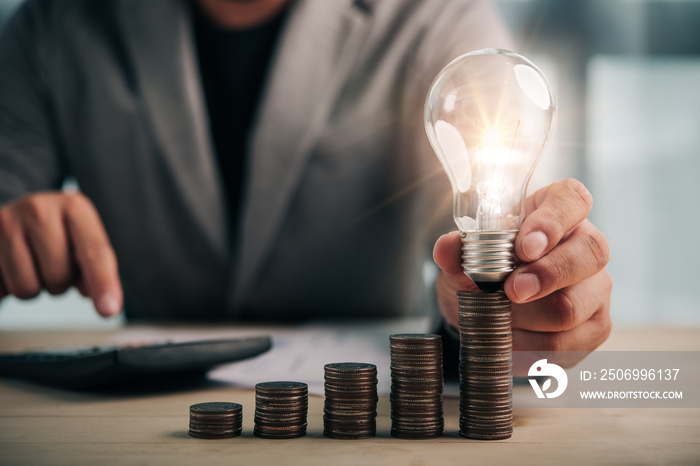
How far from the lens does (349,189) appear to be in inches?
62.4

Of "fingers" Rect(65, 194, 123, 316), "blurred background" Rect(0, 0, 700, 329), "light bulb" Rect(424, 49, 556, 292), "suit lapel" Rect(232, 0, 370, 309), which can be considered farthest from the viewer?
"blurred background" Rect(0, 0, 700, 329)

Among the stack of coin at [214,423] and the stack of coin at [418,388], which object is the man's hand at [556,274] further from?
the stack of coin at [214,423]

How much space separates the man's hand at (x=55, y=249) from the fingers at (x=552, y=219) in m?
0.70

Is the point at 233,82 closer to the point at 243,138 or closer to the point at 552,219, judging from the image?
the point at 243,138

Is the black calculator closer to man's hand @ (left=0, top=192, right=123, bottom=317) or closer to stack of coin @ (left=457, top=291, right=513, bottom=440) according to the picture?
man's hand @ (left=0, top=192, right=123, bottom=317)

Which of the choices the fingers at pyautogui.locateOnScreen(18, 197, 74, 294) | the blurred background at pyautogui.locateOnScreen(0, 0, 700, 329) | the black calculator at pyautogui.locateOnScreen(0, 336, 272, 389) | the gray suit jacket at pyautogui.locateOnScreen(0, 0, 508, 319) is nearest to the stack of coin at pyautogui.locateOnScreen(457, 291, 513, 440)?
the black calculator at pyautogui.locateOnScreen(0, 336, 272, 389)

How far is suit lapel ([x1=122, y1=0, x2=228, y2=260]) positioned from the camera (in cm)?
146

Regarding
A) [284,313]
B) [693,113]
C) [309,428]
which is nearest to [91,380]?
[309,428]

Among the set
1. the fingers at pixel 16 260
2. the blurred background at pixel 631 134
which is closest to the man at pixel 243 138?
the fingers at pixel 16 260

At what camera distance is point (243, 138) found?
1547mm

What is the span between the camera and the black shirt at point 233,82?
1.54 meters

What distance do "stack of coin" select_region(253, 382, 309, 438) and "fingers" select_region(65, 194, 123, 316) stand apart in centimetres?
49

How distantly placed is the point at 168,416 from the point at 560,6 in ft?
11.0

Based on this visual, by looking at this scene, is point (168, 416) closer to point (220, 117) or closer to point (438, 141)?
point (438, 141)
